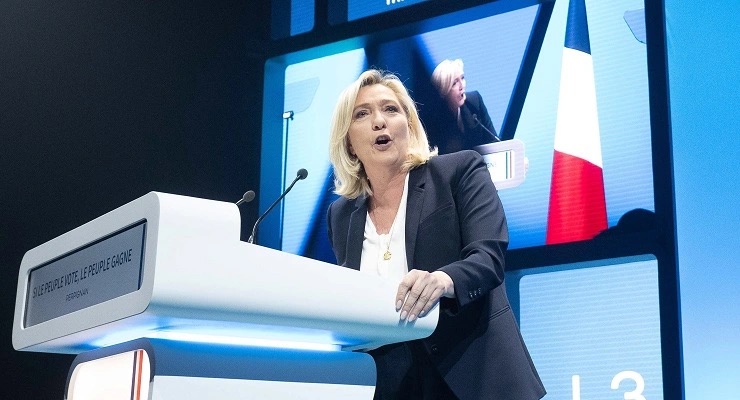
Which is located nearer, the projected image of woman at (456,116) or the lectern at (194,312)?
the lectern at (194,312)

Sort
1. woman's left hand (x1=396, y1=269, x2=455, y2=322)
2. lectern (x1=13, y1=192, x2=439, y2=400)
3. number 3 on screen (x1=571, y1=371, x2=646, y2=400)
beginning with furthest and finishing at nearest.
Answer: number 3 on screen (x1=571, y1=371, x2=646, y2=400) < woman's left hand (x1=396, y1=269, x2=455, y2=322) < lectern (x1=13, y1=192, x2=439, y2=400)

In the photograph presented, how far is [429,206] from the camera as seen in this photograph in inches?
69.3

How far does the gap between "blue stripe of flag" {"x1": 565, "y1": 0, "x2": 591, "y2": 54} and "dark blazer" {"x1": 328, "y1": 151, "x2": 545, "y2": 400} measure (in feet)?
5.26

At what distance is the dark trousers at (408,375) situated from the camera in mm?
1662

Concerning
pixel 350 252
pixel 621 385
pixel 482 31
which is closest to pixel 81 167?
pixel 482 31

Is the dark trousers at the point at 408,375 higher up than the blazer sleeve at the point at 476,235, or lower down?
lower down

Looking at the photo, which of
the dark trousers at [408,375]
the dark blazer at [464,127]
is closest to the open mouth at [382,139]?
the dark trousers at [408,375]

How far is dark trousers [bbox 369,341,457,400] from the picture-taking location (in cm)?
166

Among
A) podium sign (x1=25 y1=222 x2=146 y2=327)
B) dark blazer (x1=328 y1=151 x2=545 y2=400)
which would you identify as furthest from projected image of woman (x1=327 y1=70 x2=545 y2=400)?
podium sign (x1=25 y1=222 x2=146 y2=327)

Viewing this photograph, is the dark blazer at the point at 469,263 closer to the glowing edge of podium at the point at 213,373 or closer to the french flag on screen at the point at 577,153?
the glowing edge of podium at the point at 213,373

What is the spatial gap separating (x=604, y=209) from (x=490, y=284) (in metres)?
1.68

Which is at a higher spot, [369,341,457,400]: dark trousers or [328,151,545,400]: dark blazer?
[328,151,545,400]: dark blazer

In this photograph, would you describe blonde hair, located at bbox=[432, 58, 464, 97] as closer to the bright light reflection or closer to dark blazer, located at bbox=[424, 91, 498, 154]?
dark blazer, located at bbox=[424, 91, 498, 154]

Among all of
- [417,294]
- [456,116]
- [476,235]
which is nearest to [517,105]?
[456,116]
